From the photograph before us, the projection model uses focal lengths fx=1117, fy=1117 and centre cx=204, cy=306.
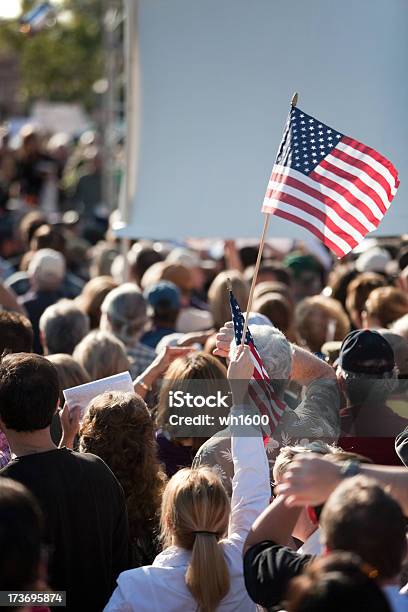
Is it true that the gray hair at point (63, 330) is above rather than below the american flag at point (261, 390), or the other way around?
below

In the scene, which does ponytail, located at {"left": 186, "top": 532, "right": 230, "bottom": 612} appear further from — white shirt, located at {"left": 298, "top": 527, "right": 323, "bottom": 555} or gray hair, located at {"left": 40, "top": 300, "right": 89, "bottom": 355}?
gray hair, located at {"left": 40, "top": 300, "right": 89, "bottom": 355}

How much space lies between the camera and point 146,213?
8656 mm

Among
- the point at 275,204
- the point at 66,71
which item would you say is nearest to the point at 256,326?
the point at 275,204

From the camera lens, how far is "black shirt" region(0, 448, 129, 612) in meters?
3.68

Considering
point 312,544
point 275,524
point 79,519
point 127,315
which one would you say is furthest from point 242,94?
point 275,524

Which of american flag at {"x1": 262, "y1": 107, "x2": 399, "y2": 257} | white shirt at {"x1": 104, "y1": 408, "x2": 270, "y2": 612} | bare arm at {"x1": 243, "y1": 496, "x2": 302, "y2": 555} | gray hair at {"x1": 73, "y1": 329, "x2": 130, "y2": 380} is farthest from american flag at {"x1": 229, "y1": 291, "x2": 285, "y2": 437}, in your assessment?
gray hair at {"x1": 73, "y1": 329, "x2": 130, "y2": 380}

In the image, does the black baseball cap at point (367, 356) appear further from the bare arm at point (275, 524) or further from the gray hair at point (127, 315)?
the gray hair at point (127, 315)

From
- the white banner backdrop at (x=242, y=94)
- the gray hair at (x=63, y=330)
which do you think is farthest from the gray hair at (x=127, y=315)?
the white banner backdrop at (x=242, y=94)

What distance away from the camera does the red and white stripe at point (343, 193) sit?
4754 millimetres

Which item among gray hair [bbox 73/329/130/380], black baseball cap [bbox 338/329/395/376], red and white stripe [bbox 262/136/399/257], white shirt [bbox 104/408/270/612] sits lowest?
gray hair [bbox 73/329/130/380]

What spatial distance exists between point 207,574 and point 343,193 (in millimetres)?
1942

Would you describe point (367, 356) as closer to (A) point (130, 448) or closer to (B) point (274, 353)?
(B) point (274, 353)

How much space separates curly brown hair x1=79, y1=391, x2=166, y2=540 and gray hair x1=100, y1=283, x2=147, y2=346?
8.02 feet

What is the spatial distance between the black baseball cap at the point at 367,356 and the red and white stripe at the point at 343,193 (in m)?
0.39
